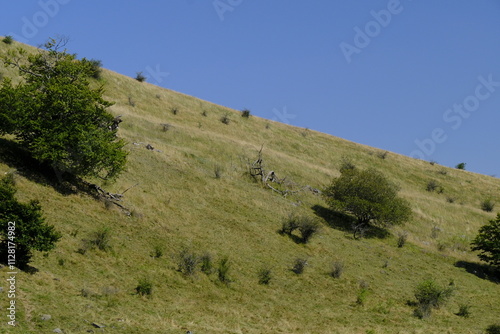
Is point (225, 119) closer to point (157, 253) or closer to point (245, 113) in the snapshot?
point (245, 113)

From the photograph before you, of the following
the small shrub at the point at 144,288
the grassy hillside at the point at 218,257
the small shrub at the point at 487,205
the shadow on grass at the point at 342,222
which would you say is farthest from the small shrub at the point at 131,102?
the small shrub at the point at 487,205

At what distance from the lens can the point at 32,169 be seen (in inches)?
1200

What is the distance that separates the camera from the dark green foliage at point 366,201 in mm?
48094

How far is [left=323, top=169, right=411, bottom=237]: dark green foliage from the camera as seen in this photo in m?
48.1

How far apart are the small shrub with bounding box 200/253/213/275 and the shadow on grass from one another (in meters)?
21.4

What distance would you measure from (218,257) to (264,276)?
372cm

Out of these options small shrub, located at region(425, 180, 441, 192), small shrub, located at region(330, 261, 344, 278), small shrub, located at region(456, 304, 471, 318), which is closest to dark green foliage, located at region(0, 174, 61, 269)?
small shrub, located at region(330, 261, 344, 278)

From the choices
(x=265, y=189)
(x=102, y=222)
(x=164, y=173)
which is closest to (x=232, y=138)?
(x=265, y=189)

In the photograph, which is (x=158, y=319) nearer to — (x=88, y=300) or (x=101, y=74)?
(x=88, y=300)

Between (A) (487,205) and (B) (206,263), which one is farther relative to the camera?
(A) (487,205)

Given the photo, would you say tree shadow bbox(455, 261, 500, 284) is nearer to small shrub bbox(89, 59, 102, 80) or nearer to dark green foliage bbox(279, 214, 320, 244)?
dark green foliage bbox(279, 214, 320, 244)

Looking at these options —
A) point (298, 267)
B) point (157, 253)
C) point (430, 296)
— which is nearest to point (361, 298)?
point (430, 296)

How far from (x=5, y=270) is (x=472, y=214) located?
67.1 meters

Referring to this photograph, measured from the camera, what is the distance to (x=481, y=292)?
119 feet
